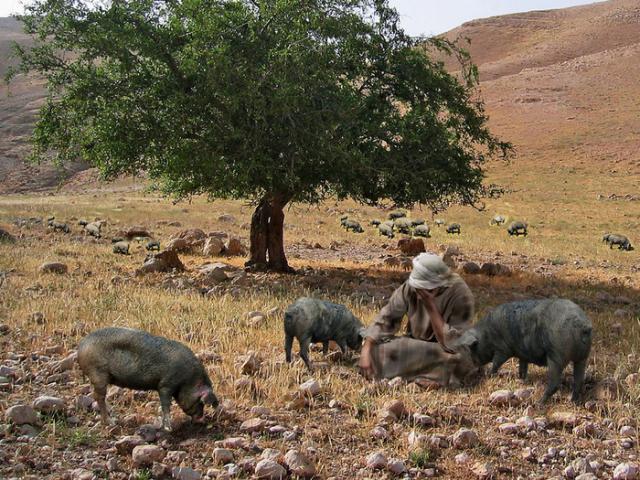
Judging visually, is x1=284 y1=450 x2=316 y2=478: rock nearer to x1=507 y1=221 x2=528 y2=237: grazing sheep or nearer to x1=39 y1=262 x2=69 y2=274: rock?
x1=39 y1=262 x2=69 y2=274: rock

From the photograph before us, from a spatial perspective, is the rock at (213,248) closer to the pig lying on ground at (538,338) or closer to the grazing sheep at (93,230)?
the grazing sheep at (93,230)

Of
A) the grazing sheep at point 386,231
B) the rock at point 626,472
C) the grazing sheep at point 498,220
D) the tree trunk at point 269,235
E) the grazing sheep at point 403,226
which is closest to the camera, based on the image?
the rock at point 626,472

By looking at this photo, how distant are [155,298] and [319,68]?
5301 mm

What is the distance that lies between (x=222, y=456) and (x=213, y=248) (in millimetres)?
13628

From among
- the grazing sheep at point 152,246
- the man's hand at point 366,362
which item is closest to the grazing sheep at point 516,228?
the grazing sheep at point 152,246

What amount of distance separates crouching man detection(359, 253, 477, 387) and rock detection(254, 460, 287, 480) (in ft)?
8.09

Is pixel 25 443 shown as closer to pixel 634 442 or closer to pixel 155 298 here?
pixel 634 442

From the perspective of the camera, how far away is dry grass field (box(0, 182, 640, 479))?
4777 mm

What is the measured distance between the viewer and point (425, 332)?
705cm

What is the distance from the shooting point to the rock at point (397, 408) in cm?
545

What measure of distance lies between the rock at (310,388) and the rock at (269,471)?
1481 mm

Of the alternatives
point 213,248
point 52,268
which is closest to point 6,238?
point 213,248

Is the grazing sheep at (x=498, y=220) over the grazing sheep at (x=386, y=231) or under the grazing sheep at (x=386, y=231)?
under

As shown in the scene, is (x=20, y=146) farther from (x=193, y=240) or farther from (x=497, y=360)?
(x=497, y=360)
